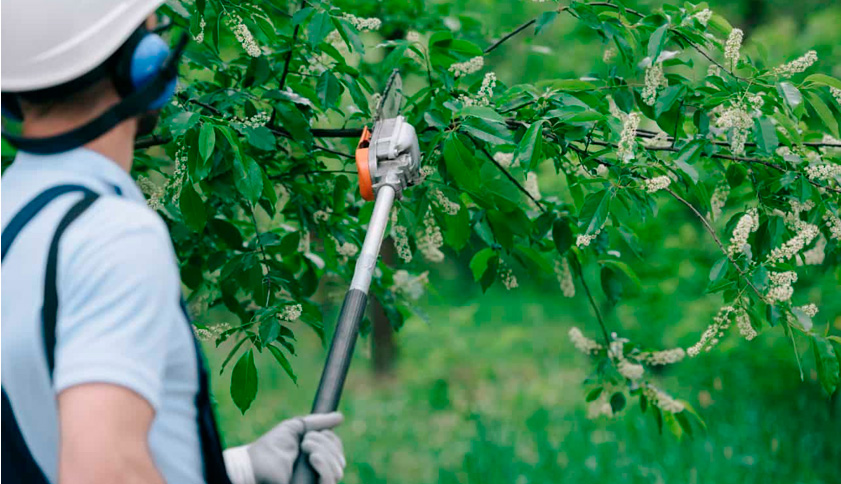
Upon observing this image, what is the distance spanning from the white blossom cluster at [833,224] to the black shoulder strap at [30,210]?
173 centimetres

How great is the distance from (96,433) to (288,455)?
16.0 inches

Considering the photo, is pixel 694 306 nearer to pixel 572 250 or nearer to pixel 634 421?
pixel 634 421

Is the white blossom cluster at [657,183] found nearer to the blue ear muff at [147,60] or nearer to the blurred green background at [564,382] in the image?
the blurred green background at [564,382]

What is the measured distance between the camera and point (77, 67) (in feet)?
3.29

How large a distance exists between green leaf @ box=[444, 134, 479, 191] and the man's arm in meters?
1.13

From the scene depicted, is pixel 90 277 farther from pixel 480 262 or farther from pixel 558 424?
pixel 558 424

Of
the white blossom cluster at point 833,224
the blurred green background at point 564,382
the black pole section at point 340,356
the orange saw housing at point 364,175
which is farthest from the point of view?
the blurred green background at point 564,382

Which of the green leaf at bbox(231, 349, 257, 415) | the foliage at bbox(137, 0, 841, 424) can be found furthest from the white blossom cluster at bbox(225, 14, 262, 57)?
the green leaf at bbox(231, 349, 257, 415)

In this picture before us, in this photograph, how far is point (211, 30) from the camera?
2207 millimetres

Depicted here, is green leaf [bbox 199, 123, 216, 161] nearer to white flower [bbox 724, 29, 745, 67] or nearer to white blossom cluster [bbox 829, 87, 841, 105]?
white flower [bbox 724, 29, 745, 67]

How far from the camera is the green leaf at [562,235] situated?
2318 millimetres

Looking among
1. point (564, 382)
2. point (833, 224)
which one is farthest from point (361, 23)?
point (564, 382)

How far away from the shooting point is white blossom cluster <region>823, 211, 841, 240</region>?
2.04 m

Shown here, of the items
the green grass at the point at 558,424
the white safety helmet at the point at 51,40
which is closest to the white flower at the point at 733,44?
the green grass at the point at 558,424
